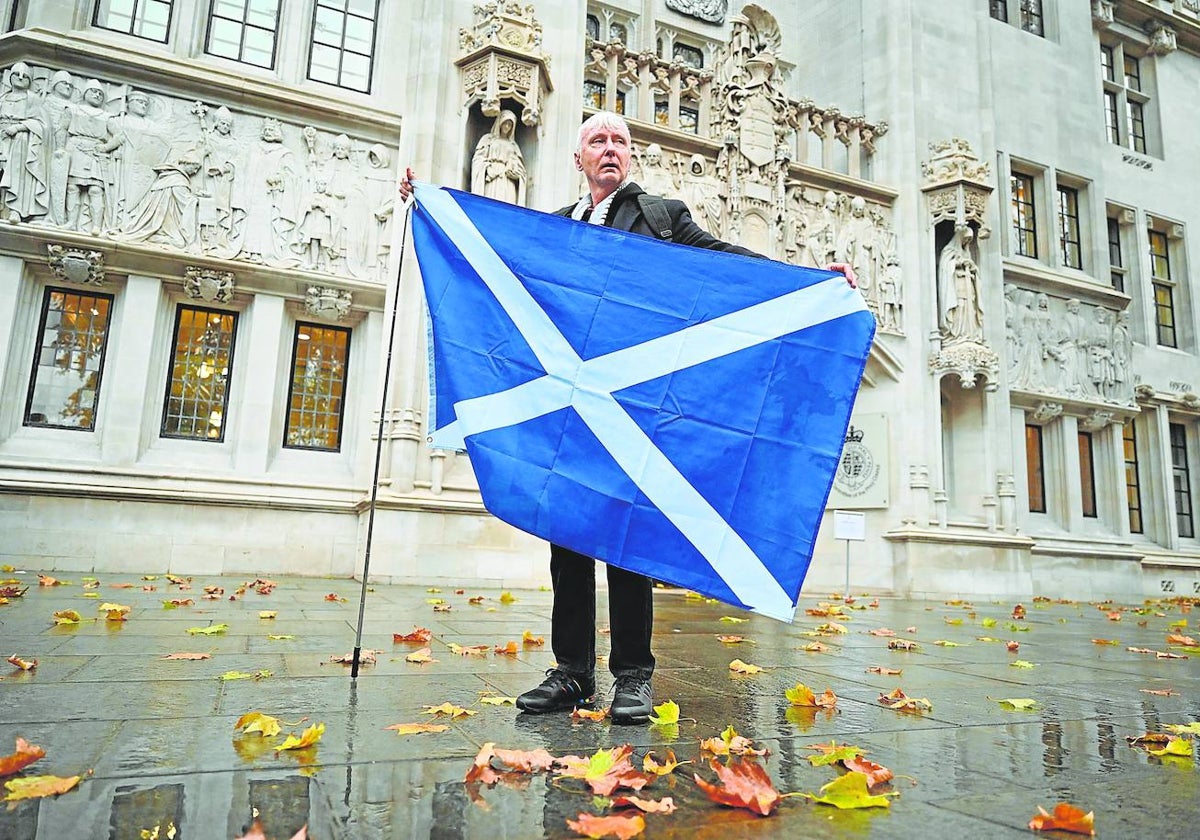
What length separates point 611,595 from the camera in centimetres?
302

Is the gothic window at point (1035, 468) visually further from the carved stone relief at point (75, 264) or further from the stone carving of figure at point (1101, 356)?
the carved stone relief at point (75, 264)

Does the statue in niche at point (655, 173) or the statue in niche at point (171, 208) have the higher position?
the statue in niche at point (655, 173)

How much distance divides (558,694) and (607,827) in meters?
1.24

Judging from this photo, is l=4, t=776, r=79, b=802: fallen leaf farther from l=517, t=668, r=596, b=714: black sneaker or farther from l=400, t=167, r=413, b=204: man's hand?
l=400, t=167, r=413, b=204: man's hand

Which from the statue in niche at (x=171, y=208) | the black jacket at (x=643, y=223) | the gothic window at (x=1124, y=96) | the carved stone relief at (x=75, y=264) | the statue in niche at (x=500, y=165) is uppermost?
the gothic window at (x=1124, y=96)

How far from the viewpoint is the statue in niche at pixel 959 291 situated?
46.0 ft

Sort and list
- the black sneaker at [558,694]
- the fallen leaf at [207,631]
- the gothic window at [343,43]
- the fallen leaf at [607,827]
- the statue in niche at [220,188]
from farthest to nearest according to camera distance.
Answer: the gothic window at [343,43] < the statue in niche at [220,188] < the fallen leaf at [207,631] < the black sneaker at [558,694] < the fallen leaf at [607,827]

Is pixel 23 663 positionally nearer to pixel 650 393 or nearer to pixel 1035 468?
pixel 650 393

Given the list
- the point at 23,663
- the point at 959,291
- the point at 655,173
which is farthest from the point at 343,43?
the point at 959,291

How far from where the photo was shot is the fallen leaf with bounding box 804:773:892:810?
70.9 inches

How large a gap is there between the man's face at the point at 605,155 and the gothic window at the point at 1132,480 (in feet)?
59.4

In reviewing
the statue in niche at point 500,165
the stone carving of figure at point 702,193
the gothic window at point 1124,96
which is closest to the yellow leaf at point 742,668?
the statue in niche at point 500,165

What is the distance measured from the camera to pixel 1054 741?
2.58m

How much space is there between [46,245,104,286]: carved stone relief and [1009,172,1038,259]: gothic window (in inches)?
660
